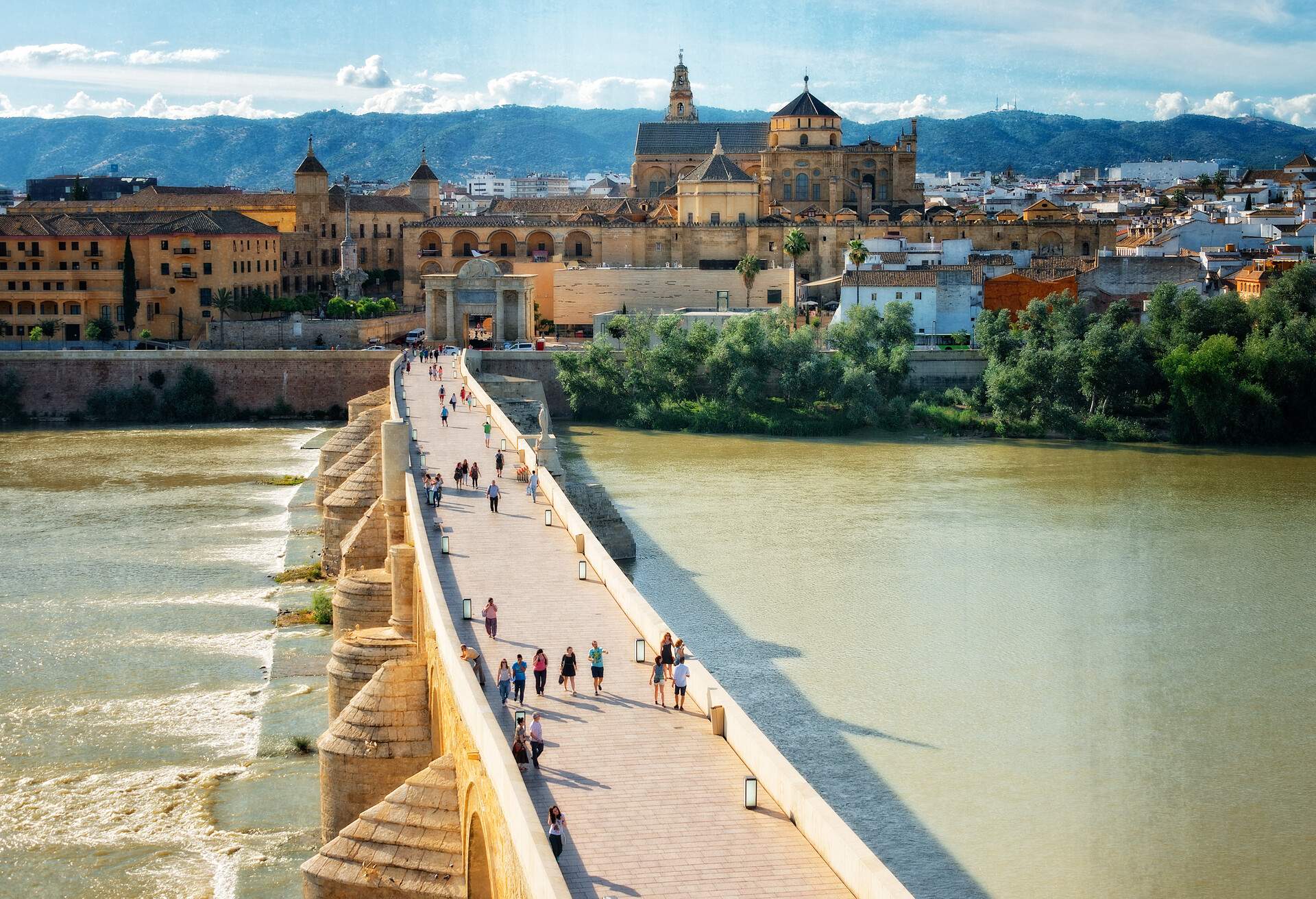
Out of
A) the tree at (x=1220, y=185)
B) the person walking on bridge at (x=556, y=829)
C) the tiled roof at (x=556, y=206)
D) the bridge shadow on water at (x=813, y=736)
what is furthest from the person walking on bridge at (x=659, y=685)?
the tree at (x=1220, y=185)

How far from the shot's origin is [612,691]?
41.2 ft

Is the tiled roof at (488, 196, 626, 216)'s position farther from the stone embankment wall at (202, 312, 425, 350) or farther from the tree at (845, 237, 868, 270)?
the stone embankment wall at (202, 312, 425, 350)

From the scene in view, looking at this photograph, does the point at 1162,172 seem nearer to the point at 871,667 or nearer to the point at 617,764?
the point at 871,667

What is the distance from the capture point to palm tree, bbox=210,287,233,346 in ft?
158

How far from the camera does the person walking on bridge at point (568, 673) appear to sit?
41.1ft

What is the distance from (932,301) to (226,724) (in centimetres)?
3073

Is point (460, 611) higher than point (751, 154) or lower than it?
lower

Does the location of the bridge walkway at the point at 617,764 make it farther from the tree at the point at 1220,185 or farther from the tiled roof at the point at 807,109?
the tree at the point at 1220,185

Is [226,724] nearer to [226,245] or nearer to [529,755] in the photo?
[529,755]

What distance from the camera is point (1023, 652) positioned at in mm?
19391

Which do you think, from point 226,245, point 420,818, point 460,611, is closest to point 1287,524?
point 460,611

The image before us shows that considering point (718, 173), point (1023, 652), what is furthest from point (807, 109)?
point (1023, 652)

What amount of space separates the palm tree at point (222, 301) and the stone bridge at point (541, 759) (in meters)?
30.6

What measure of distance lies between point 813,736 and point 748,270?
35629 millimetres
